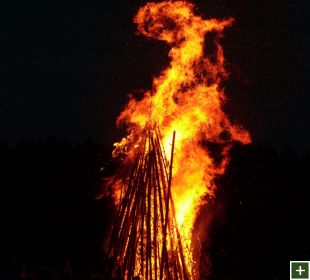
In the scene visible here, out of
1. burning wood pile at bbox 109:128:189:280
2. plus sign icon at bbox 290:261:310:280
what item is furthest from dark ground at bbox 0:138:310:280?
burning wood pile at bbox 109:128:189:280

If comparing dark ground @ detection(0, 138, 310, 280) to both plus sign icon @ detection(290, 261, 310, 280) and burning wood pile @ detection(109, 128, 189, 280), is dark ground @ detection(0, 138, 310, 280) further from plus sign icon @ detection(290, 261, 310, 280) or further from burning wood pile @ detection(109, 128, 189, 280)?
burning wood pile @ detection(109, 128, 189, 280)

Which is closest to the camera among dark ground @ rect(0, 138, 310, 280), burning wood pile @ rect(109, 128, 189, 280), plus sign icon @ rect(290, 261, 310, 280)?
burning wood pile @ rect(109, 128, 189, 280)

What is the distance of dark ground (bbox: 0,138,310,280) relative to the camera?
57.6ft

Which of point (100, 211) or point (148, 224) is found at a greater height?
point (100, 211)

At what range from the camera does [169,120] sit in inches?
388

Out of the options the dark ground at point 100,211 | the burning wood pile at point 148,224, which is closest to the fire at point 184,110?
the burning wood pile at point 148,224

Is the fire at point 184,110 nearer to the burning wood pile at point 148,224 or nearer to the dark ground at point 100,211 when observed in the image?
the burning wood pile at point 148,224

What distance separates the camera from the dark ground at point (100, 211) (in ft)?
57.6

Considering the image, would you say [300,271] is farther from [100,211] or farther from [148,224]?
[100,211]

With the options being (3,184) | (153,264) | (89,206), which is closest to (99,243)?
(89,206)

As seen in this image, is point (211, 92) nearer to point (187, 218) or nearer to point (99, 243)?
point (187, 218)

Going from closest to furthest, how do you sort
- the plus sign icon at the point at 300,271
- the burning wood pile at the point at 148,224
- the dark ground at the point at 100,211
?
the burning wood pile at the point at 148,224, the plus sign icon at the point at 300,271, the dark ground at the point at 100,211

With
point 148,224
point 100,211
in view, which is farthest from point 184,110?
point 100,211

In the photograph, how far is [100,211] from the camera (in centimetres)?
2081
